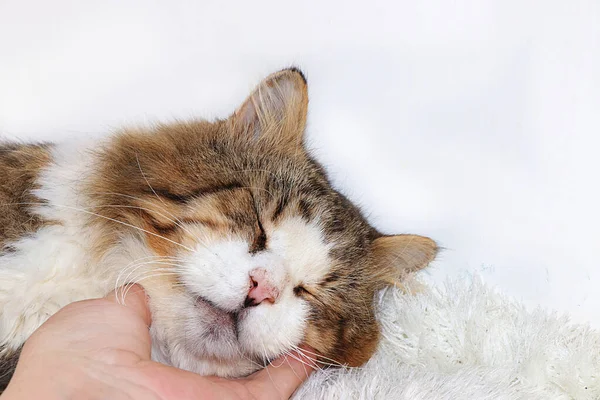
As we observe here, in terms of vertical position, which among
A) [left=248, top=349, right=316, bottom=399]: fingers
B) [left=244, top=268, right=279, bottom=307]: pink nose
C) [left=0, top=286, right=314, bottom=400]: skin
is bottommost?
[left=248, top=349, right=316, bottom=399]: fingers

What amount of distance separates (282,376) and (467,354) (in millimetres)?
670

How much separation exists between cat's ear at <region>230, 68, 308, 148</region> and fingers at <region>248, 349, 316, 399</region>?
27.0 inches

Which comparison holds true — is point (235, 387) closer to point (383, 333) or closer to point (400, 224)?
point (383, 333)

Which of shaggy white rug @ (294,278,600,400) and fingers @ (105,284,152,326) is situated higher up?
fingers @ (105,284,152,326)

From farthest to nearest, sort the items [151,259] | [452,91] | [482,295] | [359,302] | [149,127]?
[452,91] < [482,295] < [149,127] < [359,302] < [151,259]

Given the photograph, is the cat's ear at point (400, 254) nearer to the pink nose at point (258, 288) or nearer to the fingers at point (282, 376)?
the fingers at point (282, 376)

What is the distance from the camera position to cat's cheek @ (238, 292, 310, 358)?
4.87 ft

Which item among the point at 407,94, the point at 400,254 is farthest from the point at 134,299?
the point at 407,94

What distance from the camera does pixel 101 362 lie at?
4.57ft

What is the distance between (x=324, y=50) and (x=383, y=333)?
3.59 ft

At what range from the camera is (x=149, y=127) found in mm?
1975

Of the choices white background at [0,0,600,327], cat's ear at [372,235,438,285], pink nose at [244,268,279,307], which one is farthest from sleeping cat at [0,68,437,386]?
white background at [0,0,600,327]

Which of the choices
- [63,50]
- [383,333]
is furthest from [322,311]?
[63,50]

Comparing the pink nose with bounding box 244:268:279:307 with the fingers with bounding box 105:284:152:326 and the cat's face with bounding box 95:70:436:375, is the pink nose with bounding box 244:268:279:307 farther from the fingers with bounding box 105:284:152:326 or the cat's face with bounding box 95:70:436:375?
the fingers with bounding box 105:284:152:326
